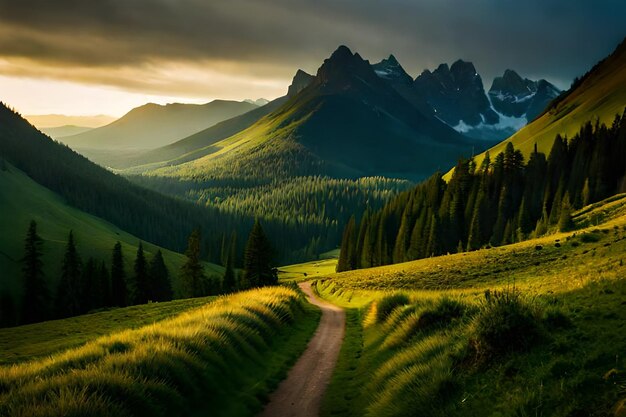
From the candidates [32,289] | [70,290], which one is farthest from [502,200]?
[32,289]

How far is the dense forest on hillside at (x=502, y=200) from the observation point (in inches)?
3634

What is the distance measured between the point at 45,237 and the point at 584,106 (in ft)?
660

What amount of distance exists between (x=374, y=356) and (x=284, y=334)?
792cm

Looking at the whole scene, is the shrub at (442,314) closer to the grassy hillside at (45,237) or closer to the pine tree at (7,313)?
the pine tree at (7,313)

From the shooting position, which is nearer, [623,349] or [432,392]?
[623,349]

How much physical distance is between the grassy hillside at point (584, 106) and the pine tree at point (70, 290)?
139946 millimetres

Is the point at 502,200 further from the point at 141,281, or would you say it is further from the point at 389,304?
the point at 389,304

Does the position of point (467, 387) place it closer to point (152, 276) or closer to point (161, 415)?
point (161, 415)

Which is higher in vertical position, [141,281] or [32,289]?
[141,281]

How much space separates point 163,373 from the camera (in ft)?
42.5

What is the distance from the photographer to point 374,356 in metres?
18.5

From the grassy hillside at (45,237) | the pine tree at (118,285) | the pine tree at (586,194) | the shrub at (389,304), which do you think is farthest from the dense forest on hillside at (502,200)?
the grassy hillside at (45,237)

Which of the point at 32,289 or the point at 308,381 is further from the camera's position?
the point at 32,289

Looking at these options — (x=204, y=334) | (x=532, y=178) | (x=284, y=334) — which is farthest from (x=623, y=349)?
(x=532, y=178)
